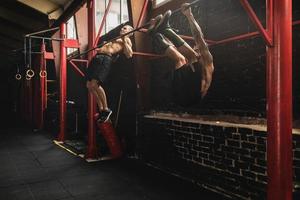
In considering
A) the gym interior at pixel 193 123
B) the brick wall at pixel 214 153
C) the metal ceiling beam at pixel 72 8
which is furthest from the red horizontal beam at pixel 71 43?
the brick wall at pixel 214 153

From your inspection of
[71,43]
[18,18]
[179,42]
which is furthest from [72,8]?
[18,18]

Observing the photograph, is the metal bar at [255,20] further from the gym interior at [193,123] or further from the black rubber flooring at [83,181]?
the black rubber flooring at [83,181]

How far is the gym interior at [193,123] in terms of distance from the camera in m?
2.25

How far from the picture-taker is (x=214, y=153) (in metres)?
3.71

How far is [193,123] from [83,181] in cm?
182

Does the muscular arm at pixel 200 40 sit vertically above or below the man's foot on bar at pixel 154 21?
below

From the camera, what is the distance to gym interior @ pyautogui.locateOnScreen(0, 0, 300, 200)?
7.37ft

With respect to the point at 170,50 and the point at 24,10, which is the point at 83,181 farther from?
the point at 24,10

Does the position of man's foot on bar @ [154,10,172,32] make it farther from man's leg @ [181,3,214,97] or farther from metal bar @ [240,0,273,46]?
metal bar @ [240,0,273,46]

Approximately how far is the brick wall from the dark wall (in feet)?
1.04

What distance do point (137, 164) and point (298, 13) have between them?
346 cm

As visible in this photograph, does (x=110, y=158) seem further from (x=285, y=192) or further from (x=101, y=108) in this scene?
(x=285, y=192)

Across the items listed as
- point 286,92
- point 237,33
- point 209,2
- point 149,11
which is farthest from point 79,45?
point 286,92

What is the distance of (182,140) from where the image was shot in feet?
14.0
